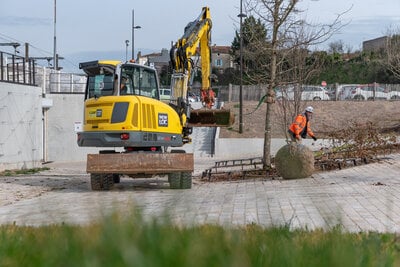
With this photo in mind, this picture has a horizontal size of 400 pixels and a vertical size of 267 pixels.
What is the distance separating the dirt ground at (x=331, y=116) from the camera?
39.8 metres

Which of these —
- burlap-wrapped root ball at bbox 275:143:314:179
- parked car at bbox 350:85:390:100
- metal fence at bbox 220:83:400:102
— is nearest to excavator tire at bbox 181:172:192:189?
burlap-wrapped root ball at bbox 275:143:314:179

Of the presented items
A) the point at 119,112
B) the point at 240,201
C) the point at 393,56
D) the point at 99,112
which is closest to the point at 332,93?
the point at 393,56

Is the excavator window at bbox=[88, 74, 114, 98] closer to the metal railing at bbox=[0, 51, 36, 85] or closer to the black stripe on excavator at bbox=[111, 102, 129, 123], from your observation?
the black stripe on excavator at bbox=[111, 102, 129, 123]

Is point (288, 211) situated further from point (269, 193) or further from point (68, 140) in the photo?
point (68, 140)

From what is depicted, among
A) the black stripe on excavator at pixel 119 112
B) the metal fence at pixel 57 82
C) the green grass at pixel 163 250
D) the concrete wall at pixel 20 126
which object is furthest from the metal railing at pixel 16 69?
the green grass at pixel 163 250

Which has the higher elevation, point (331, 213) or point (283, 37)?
point (283, 37)

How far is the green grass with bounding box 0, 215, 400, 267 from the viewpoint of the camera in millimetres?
2609

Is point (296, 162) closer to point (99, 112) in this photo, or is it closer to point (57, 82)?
point (99, 112)

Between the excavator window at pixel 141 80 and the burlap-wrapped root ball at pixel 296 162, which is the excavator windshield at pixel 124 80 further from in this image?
the burlap-wrapped root ball at pixel 296 162

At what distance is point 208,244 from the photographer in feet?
9.80

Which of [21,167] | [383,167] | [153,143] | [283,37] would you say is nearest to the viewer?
[153,143]

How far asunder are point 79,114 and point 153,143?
21022 mm

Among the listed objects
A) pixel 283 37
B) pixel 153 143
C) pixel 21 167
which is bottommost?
pixel 21 167

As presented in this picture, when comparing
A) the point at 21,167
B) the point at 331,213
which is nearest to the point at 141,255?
the point at 331,213
